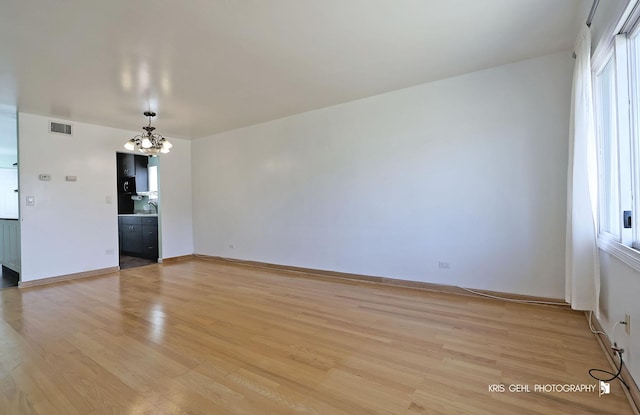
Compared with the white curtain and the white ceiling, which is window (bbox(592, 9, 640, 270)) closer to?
the white curtain

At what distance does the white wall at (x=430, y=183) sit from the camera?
3.38 metres

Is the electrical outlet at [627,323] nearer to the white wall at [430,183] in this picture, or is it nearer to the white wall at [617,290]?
the white wall at [617,290]

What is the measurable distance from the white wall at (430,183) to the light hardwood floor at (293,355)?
59cm

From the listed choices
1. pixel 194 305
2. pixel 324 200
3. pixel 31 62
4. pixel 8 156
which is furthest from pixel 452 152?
pixel 8 156

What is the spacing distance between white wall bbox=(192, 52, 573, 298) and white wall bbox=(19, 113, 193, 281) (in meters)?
2.66

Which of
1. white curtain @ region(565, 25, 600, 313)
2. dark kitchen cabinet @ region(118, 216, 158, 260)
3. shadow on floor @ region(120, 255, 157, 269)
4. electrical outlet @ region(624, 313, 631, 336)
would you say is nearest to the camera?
electrical outlet @ region(624, 313, 631, 336)

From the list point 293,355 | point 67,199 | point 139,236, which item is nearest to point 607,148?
point 293,355

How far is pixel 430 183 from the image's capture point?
13.3ft

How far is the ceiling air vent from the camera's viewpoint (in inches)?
A: 199

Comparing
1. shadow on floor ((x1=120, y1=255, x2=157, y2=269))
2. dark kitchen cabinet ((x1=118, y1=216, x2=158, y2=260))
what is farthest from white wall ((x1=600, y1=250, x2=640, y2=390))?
dark kitchen cabinet ((x1=118, y1=216, x2=158, y2=260))

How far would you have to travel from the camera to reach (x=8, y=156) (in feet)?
27.1

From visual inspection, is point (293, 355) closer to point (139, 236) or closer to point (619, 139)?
point (619, 139)

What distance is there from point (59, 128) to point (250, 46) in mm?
4367

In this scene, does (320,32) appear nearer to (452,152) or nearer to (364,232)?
(452,152)
